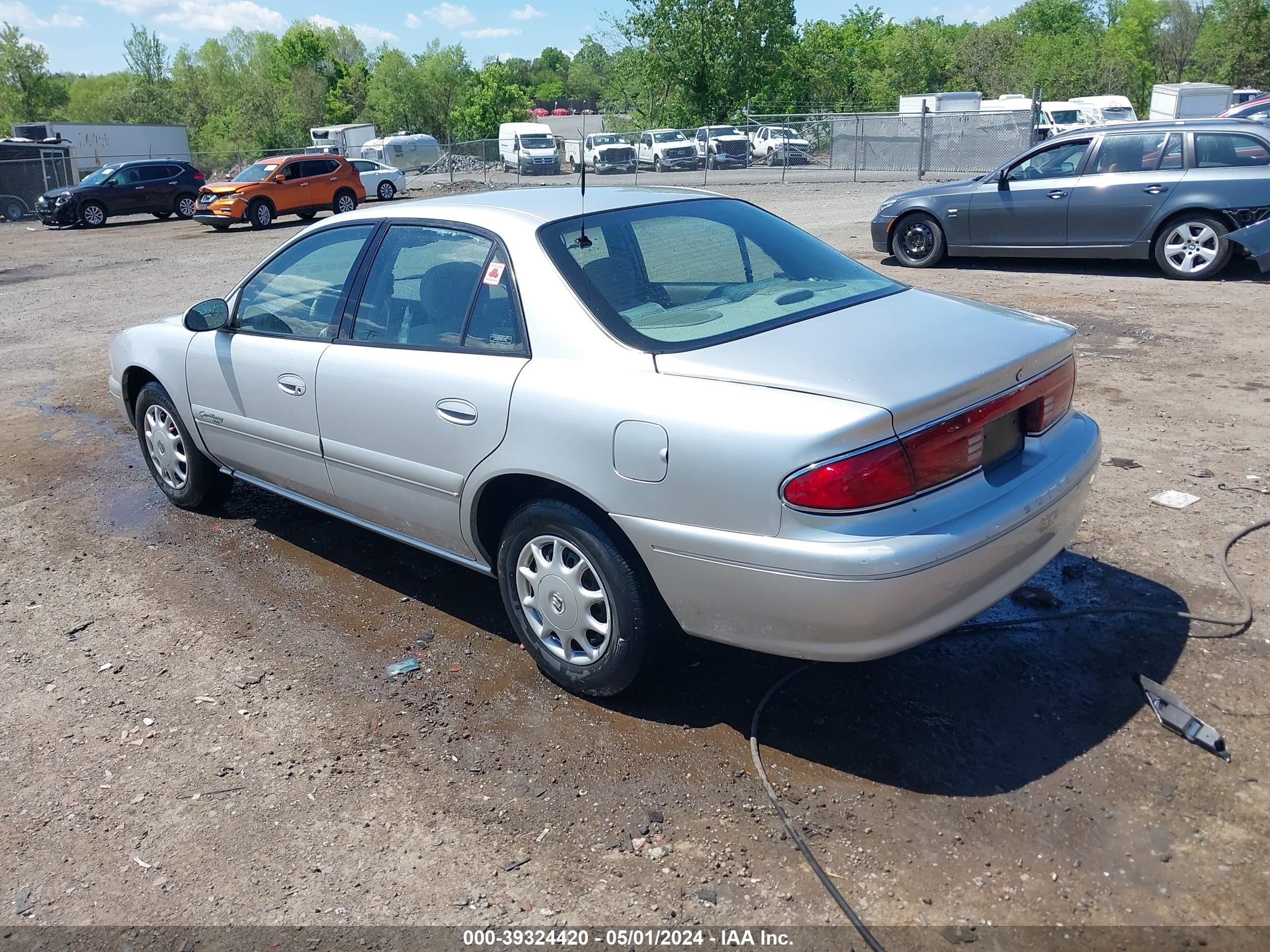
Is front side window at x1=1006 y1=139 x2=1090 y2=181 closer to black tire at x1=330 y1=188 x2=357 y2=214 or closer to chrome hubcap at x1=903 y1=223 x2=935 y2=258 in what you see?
chrome hubcap at x1=903 y1=223 x2=935 y2=258

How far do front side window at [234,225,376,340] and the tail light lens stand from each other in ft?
7.98

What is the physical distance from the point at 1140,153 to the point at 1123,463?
273 inches

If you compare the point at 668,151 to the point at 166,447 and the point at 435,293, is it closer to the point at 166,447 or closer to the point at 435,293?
the point at 166,447

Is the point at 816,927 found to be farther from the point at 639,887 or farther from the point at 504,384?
the point at 504,384

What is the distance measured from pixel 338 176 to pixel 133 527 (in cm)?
2334

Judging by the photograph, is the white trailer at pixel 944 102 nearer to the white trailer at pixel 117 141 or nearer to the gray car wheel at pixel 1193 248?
the white trailer at pixel 117 141

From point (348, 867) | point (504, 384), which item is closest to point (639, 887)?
point (348, 867)

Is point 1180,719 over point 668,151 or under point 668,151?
under

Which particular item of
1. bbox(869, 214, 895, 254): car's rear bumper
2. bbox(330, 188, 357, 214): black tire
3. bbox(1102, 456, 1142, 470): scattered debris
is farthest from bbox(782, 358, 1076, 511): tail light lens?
bbox(330, 188, 357, 214): black tire

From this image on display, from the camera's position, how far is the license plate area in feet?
10.7

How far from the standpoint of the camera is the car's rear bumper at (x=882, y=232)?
13023 millimetres

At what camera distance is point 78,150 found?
136 feet

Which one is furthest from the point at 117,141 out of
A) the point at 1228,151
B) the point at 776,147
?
the point at 1228,151

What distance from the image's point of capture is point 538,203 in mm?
4125
